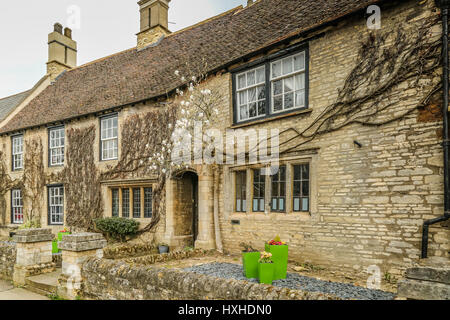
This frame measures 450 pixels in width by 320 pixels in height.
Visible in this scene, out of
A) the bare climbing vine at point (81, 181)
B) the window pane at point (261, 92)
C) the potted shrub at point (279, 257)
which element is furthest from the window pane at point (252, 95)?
the bare climbing vine at point (81, 181)

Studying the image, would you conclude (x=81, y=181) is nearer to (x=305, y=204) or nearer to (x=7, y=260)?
(x=7, y=260)

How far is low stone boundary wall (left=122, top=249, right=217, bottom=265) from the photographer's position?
8.55 meters

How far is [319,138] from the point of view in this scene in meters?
7.96

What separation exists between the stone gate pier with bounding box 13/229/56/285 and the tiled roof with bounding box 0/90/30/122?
41.5ft

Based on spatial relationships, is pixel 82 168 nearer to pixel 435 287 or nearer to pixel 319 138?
pixel 319 138

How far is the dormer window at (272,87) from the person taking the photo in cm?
855

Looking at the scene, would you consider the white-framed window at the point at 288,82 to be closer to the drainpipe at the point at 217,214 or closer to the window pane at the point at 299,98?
the window pane at the point at 299,98

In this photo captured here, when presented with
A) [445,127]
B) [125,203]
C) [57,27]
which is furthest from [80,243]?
[57,27]

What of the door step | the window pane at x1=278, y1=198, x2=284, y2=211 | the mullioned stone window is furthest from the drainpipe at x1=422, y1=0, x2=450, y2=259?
the mullioned stone window

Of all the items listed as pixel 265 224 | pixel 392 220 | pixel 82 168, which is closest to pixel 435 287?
pixel 392 220

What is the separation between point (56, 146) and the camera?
1585 centimetres

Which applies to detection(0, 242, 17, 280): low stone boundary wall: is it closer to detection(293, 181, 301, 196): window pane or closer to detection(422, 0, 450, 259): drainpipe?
detection(293, 181, 301, 196): window pane

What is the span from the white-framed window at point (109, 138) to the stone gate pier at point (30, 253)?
5325 millimetres
